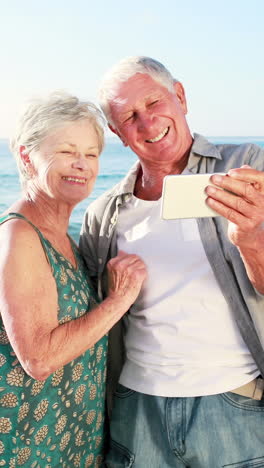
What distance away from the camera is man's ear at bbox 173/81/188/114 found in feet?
8.11

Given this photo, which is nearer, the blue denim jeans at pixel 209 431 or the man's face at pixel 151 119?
the blue denim jeans at pixel 209 431

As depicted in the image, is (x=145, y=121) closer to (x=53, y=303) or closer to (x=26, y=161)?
(x=26, y=161)

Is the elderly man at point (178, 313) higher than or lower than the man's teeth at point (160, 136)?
lower

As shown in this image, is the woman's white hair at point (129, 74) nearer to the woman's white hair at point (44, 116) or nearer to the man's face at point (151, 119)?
the man's face at point (151, 119)

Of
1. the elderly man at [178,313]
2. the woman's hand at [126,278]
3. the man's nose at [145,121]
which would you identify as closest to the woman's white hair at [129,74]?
the elderly man at [178,313]

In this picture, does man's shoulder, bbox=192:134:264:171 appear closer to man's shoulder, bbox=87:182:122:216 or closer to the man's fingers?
man's shoulder, bbox=87:182:122:216

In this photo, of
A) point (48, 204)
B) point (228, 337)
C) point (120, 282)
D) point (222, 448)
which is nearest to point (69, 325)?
point (120, 282)

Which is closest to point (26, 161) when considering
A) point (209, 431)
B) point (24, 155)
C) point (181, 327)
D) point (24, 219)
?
point (24, 155)

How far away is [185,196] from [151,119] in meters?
0.80

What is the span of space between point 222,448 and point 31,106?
153cm

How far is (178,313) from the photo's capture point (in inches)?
85.4

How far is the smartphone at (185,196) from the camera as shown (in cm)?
161

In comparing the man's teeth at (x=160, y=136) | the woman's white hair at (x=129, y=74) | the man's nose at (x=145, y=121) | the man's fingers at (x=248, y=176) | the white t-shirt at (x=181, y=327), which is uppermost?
the woman's white hair at (x=129, y=74)

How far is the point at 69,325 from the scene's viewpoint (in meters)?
1.95
